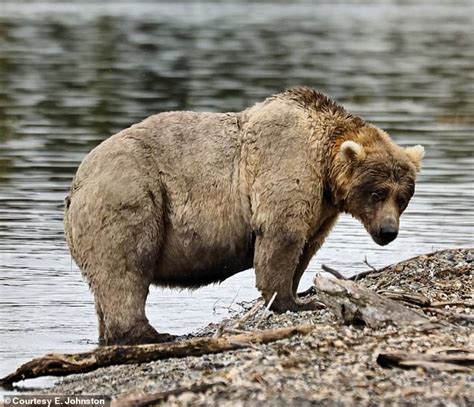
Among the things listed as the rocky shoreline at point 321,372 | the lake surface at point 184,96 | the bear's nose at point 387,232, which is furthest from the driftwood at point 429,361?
the lake surface at point 184,96

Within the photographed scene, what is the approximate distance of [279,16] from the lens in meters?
73.9

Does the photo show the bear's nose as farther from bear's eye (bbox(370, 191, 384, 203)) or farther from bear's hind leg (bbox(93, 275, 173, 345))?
bear's hind leg (bbox(93, 275, 173, 345))

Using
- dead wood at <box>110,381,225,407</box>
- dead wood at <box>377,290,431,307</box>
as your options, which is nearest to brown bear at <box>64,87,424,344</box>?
dead wood at <box>377,290,431,307</box>

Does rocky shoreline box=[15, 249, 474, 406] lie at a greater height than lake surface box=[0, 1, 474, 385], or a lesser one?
greater

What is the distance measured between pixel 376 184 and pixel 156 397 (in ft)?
11.6

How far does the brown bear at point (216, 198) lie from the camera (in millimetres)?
10664

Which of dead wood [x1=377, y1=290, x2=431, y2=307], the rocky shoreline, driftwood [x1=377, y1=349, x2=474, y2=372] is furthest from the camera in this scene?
dead wood [x1=377, y1=290, x2=431, y2=307]

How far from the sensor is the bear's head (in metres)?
10.8

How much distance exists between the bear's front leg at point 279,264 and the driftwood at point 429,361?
263cm

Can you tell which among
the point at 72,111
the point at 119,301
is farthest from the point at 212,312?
the point at 72,111

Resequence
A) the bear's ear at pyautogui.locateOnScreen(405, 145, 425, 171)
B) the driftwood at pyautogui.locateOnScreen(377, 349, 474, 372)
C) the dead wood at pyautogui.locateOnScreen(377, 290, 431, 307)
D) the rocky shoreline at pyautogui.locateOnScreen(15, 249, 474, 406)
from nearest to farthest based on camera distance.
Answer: the rocky shoreline at pyautogui.locateOnScreen(15, 249, 474, 406) < the driftwood at pyautogui.locateOnScreen(377, 349, 474, 372) < the dead wood at pyautogui.locateOnScreen(377, 290, 431, 307) < the bear's ear at pyautogui.locateOnScreen(405, 145, 425, 171)

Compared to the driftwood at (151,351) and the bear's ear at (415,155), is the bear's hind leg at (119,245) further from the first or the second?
the bear's ear at (415,155)

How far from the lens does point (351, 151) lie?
1074 centimetres

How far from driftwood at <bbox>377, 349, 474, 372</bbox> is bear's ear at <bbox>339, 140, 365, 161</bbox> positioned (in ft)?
8.88
